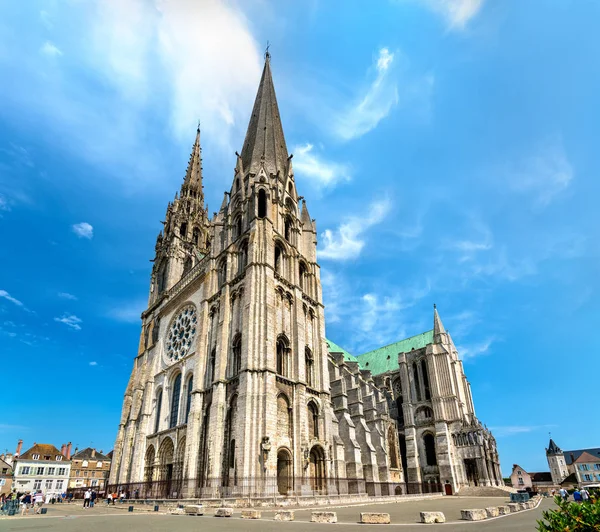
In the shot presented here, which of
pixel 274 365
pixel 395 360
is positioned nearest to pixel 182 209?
pixel 274 365

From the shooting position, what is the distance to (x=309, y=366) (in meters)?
28.2

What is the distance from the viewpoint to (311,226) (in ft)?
118

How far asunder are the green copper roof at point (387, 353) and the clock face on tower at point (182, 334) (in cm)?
2101

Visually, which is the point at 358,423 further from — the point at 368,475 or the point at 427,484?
the point at 427,484

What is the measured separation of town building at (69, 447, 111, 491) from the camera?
58.4 m

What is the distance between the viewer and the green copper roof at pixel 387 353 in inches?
1965

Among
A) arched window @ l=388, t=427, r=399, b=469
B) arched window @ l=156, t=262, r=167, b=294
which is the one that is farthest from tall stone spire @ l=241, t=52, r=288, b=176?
arched window @ l=388, t=427, r=399, b=469

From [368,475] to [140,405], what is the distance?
20.1 metres

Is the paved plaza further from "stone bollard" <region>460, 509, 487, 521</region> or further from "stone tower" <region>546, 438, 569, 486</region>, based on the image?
"stone tower" <region>546, 438, 569, 486</region>

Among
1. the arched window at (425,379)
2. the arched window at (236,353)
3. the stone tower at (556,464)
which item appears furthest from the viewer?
the stone tower at (556,464)

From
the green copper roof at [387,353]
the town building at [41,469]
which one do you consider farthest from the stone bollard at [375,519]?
the town building at [41,469]

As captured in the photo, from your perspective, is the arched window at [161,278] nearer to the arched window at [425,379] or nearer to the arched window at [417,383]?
the arched window at [417,383]

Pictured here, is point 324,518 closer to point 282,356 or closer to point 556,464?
point 282,356

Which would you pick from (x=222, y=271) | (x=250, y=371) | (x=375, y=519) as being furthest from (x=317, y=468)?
(x=222, y=271)
